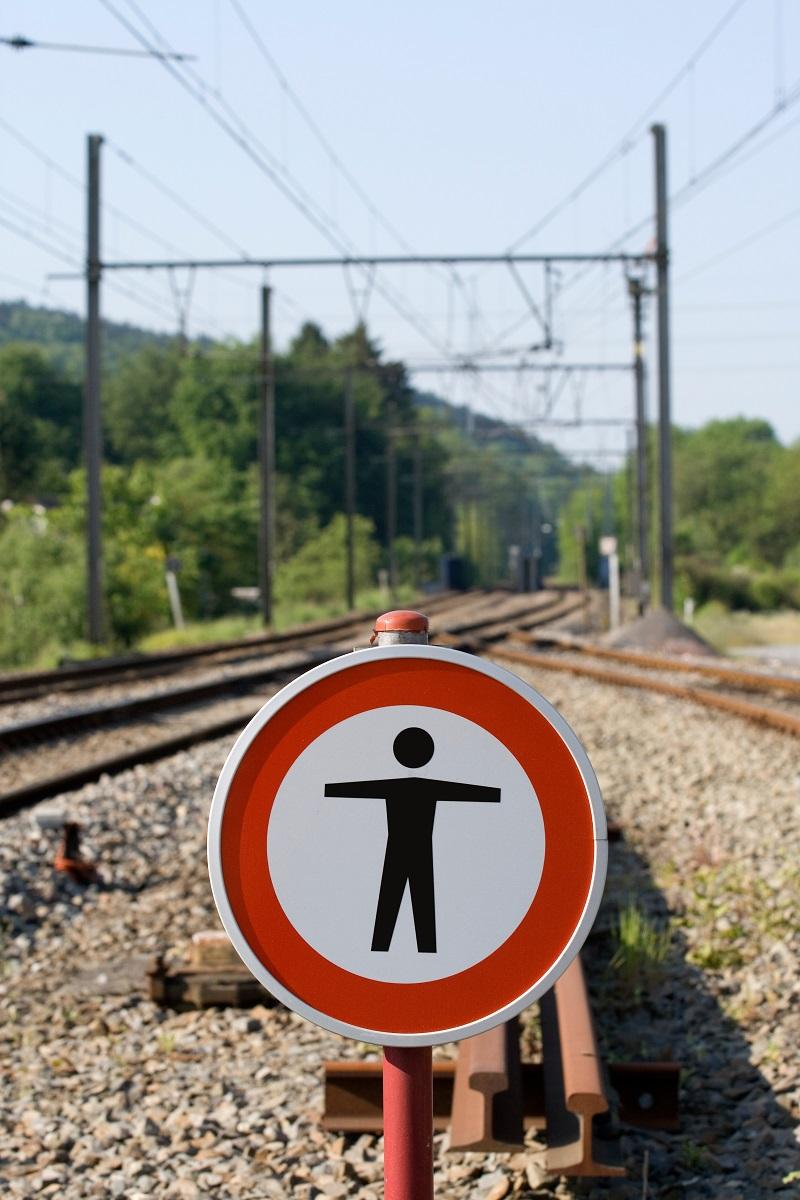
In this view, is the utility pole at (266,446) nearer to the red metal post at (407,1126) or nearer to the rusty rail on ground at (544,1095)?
the rusty rail on ground at (544,1095)

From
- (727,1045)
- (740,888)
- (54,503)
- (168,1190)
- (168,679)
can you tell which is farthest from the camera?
(54,503)

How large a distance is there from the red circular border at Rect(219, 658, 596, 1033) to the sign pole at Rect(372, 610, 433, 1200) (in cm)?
7

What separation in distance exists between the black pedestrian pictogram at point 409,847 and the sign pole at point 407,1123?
0.57 feet

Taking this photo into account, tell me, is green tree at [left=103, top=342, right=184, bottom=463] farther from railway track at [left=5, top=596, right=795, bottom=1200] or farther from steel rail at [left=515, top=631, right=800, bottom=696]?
railway track at [left=5, top=596, right=795, bottom=1200]

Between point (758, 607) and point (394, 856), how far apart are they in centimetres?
6133

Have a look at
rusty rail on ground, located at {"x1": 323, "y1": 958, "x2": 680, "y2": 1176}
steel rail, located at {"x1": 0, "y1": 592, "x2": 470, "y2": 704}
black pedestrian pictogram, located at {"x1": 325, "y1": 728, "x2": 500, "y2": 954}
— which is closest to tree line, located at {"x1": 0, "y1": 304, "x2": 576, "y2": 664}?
steel rail, located at {"x1": 0, "y1": 592, "x2": 470, "y2": 704}

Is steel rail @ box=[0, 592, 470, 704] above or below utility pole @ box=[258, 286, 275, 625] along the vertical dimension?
below

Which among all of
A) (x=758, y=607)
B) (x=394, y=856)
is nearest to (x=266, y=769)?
(x=394, y=856)

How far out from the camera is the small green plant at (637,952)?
5.74 metres

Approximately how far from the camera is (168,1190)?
12.5 feet

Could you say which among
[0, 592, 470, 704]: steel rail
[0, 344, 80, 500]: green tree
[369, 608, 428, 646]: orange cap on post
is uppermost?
[0, 344, 80, 500]: green tree

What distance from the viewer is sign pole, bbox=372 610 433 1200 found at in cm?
207

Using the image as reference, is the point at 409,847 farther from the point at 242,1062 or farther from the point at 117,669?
the point at 117,669

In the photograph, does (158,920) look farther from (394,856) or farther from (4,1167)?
(394,856)
